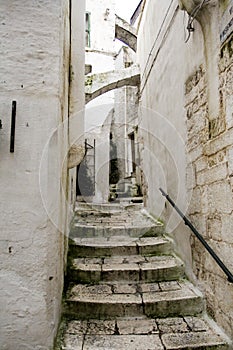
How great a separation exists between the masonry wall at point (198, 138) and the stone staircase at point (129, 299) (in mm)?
168

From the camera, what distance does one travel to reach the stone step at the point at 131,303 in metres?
2.29

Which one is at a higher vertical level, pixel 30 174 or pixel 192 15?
pixel 192 15

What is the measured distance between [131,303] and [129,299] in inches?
2.5

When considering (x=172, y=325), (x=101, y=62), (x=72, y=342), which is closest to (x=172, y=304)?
(x=172, y=325)

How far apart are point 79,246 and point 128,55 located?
820 cm

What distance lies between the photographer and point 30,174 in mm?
1859

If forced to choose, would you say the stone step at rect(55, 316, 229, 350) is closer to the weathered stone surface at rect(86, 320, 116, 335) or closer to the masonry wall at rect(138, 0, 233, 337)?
→ the weathered stone surface at rect(86, 320, 116, 335)

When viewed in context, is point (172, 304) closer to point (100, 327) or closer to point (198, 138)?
point (100, 327)

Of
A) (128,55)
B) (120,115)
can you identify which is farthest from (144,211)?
(128,55)

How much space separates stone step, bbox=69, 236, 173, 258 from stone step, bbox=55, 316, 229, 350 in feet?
2.92

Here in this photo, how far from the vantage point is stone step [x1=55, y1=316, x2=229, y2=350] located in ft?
6.26

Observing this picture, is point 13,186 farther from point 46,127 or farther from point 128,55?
point 128,55

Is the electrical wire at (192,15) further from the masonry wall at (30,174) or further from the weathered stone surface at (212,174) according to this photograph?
the weathered stone surface at (212,174)

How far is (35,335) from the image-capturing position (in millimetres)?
1755
